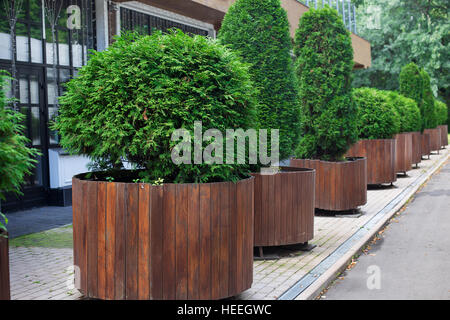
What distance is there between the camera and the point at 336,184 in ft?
32.2

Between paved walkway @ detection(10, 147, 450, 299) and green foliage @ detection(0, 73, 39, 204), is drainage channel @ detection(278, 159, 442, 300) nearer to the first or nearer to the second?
paved walkway @ detection(10, 147, 450, 299)

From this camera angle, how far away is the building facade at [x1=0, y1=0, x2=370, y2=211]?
1009 centimetres

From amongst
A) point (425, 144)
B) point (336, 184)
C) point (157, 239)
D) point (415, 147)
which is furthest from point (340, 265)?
point (425, 144)

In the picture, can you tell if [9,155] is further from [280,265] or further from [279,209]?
[279,209]

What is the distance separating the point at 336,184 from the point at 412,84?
1535cm

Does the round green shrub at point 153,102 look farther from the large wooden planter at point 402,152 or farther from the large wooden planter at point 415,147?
the large wooden planter at point 415,147

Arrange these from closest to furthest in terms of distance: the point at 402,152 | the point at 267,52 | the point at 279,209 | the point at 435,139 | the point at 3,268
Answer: the point at 3,268
the point at 279,209
the point at 267,52
the point at 402,152
the point at 435,139

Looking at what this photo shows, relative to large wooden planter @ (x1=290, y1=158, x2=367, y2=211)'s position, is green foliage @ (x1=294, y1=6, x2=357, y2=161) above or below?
above

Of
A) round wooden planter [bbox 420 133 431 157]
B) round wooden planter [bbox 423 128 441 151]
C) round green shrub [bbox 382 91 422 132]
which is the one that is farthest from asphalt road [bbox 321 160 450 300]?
round wooden planter [bbox 423 128 441 151]

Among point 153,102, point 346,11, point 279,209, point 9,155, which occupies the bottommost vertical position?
point 279,209

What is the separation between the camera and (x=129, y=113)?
4.62 metres

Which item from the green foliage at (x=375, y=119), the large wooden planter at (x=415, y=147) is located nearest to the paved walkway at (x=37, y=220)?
the green foliage at (x=375, y=119)

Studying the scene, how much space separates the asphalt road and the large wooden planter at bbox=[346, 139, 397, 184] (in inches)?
110

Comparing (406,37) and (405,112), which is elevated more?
(406,37)
